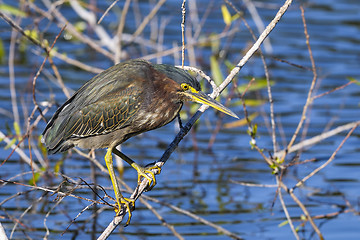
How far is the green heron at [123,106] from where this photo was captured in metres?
4.90

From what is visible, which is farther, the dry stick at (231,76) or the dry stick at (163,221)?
the dry stick at (163,221)

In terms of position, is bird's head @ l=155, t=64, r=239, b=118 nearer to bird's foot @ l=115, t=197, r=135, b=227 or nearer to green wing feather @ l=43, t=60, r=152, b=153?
green wing feather @ l=43, t=60, r=152, b=153

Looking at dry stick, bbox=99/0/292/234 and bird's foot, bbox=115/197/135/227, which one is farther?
bird's foot, bbox=115/197/135/227

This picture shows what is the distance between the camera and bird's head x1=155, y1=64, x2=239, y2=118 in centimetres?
480

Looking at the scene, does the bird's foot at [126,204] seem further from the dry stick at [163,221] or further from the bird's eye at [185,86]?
the dry stick at [163,221]

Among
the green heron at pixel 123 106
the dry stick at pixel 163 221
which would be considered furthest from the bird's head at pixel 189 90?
the dry stick at pixel 163 221

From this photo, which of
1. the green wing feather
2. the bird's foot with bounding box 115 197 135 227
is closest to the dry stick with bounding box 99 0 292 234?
the bird's foot with bounding box 115 197 135 227

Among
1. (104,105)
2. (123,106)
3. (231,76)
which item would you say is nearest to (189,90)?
(231,76)

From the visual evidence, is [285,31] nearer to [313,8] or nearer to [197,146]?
[313,8]

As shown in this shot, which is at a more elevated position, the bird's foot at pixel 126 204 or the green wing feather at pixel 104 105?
the green wing feather at pixel 104 105

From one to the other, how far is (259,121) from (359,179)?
1.96 m

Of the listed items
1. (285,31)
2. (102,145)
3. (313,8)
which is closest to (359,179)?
(102,145)

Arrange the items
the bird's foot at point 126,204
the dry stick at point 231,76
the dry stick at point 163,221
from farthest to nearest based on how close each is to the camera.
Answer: the dry stick at point 163,221 < the bird's foot at point 126,204 < the dry stick at point 231,76

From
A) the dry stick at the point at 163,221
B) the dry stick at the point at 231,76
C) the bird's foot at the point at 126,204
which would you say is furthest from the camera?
the dry stick at the point at 163,221
